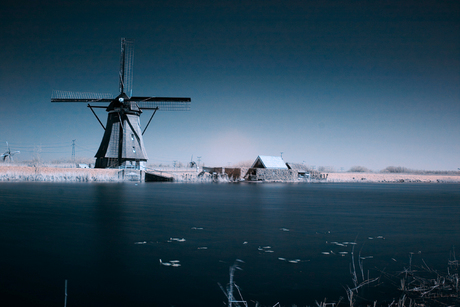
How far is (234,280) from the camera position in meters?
4.39

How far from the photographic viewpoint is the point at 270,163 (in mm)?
43031

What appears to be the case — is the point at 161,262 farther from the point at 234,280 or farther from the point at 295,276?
the point at 295,276

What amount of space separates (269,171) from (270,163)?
130 cm

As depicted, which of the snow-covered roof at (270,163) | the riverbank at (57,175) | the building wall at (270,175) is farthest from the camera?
the snow-covered roof at (270,163)

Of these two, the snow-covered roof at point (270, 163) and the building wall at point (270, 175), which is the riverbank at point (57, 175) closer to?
the building wall at point (270, 175)

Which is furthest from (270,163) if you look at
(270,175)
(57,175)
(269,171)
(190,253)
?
(190,253)

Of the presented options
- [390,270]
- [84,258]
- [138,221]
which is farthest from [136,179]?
[390,270]

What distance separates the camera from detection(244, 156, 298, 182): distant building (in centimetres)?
4162

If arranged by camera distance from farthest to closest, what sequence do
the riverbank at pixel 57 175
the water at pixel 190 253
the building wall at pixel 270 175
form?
the building wall at pixel 270 175, the riverbank at pixel 57 175, the water at pixel 190 253

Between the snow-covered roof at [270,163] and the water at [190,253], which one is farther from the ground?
the snow-covered roof at [270,163]

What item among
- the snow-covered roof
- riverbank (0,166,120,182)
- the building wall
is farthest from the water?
the snow-covered roof

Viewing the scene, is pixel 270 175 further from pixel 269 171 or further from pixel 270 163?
pixel 270 163

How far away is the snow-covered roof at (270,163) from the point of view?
42438 millimetres

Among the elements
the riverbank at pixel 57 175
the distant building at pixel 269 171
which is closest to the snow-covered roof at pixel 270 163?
the distant building at pixel 269 171
